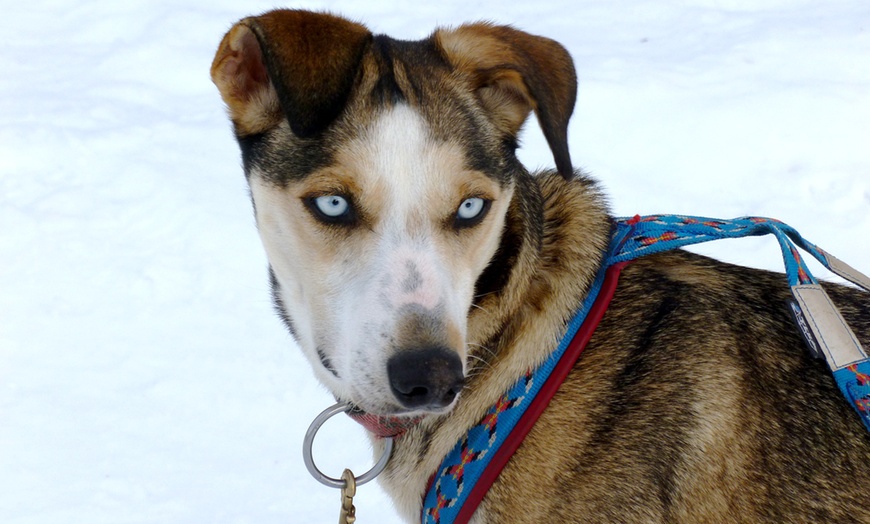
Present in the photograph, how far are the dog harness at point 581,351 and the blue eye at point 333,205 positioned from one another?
0.72m

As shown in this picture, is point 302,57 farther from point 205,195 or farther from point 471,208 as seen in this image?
point 205,195

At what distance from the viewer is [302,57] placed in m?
2.18

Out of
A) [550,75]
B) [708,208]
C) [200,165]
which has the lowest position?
[200,165]

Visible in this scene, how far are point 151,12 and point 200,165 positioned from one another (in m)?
2.45

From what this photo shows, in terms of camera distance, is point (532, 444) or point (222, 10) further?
point (222, 10)

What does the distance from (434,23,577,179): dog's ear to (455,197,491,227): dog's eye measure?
0.26 metres

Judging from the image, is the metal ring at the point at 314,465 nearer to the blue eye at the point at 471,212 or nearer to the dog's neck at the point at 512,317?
the dog's neck at the point at 512,317

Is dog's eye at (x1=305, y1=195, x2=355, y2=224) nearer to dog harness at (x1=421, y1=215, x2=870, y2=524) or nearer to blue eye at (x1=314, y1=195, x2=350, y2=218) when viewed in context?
blue eye at (x1=314, y1=195, x2=350, y2=218)

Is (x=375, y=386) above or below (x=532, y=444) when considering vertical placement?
above

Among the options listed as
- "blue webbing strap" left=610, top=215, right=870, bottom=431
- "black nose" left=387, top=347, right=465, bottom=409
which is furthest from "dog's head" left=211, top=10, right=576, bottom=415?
"blue webbing strap" left=610, top=215, right=870, bottom=431

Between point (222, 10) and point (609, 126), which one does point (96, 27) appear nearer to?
point (222, 10)

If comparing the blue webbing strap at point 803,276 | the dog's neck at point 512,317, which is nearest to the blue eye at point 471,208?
the dog's neck at point 512,317

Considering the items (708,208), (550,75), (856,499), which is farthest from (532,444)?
(708,208)

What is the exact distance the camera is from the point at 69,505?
12.0ft
